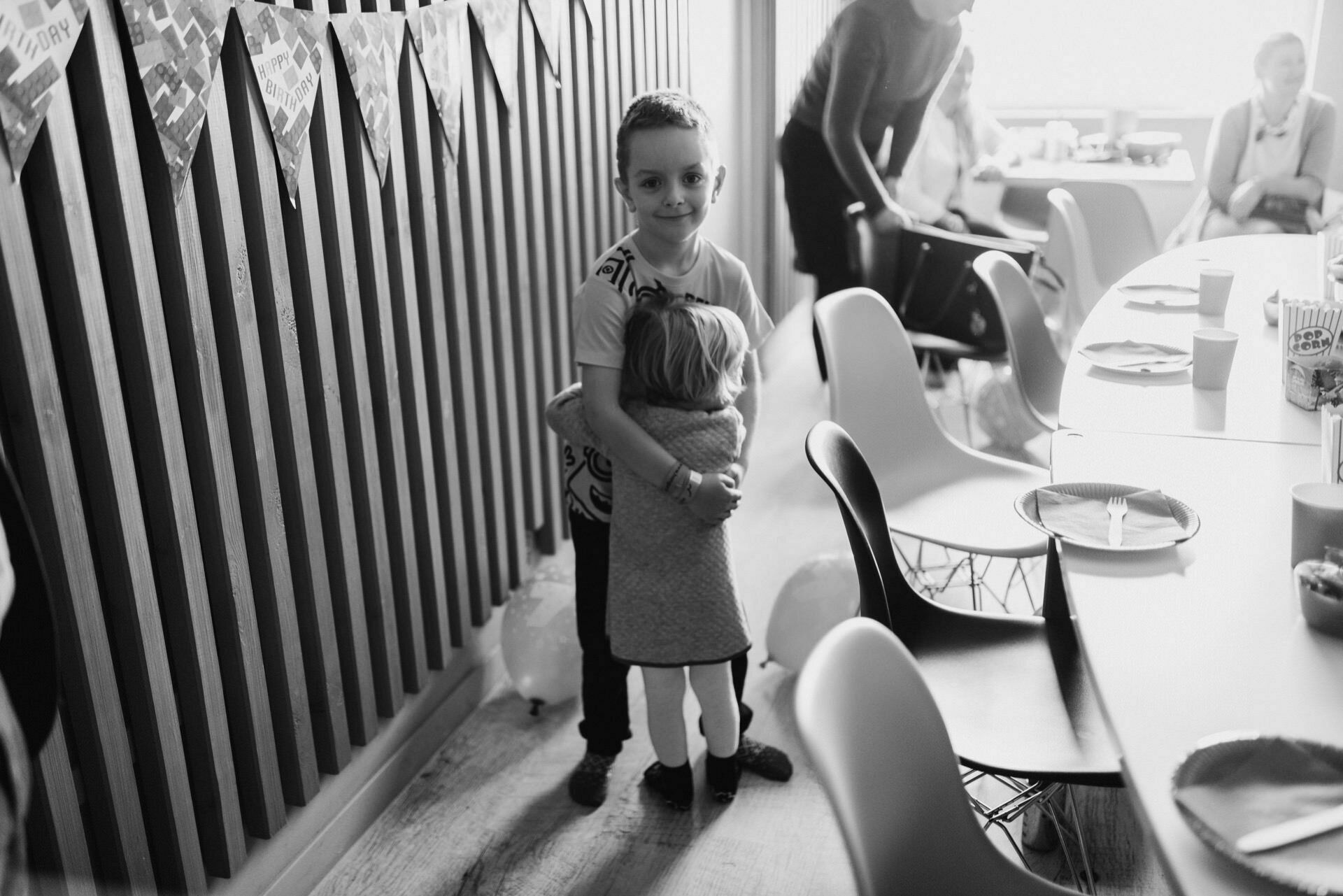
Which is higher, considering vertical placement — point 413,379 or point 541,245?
point 541,245

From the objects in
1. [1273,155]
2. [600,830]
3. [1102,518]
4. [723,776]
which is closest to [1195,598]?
[1102,518]

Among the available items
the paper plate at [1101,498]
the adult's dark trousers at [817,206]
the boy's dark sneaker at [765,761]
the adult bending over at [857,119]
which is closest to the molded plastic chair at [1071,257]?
the adult bending over at [857,119]

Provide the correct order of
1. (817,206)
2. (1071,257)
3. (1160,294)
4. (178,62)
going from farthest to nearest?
(817,206) < (1071,257) < (1160,294) < (178,62)

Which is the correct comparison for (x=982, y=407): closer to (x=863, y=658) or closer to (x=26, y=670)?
(x=863, y=658)

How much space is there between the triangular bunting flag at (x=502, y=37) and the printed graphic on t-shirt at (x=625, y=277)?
775mm

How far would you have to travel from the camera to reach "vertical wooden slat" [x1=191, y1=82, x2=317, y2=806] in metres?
1.79

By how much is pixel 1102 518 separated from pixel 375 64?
1.50m

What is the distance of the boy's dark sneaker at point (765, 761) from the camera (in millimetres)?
2471

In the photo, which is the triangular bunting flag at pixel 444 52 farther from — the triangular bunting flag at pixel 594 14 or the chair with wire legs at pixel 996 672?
the chair with wire legs at pixel 996 672

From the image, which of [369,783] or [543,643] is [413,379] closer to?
[543,643]

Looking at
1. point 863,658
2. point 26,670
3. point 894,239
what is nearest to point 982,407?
point 894,239

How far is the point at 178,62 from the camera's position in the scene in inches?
64.9

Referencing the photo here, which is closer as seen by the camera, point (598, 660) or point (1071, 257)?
point (598, 660)

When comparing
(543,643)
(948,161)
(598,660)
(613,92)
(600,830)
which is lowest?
(600,830)
